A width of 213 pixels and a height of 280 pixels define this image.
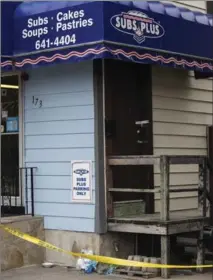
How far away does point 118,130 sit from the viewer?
27.8 feet

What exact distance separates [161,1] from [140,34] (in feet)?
5.63

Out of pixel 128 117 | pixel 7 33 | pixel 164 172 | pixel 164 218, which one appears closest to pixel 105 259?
pixel 164 218

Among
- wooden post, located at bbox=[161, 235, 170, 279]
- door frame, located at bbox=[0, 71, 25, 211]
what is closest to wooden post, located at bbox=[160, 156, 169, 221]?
wooden post, located at bbox=[161, 235, 170, 279]

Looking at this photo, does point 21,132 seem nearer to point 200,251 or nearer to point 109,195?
point 109,195

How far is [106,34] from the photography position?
7348mm

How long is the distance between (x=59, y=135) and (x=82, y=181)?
822 mm

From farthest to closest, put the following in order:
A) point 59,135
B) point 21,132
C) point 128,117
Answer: point 21,132 < point 128,117 < point 59,135

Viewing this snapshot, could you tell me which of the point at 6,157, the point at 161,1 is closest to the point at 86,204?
the point at 6,157

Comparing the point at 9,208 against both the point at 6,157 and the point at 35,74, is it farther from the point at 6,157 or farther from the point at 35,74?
the point at 35,74

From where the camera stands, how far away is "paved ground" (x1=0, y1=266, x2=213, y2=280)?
7.54 metres

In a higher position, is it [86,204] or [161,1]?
[161,1]

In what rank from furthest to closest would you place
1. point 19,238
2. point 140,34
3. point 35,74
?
point 35,74, point 19,238, point 140,34

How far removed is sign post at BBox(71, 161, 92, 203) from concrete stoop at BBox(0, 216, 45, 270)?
2.58ft

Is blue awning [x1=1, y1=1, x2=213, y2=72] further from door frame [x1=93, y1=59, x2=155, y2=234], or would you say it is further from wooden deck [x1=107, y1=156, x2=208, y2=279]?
wooden deck [x1=107, y1=156, x2=208, y2=279]
